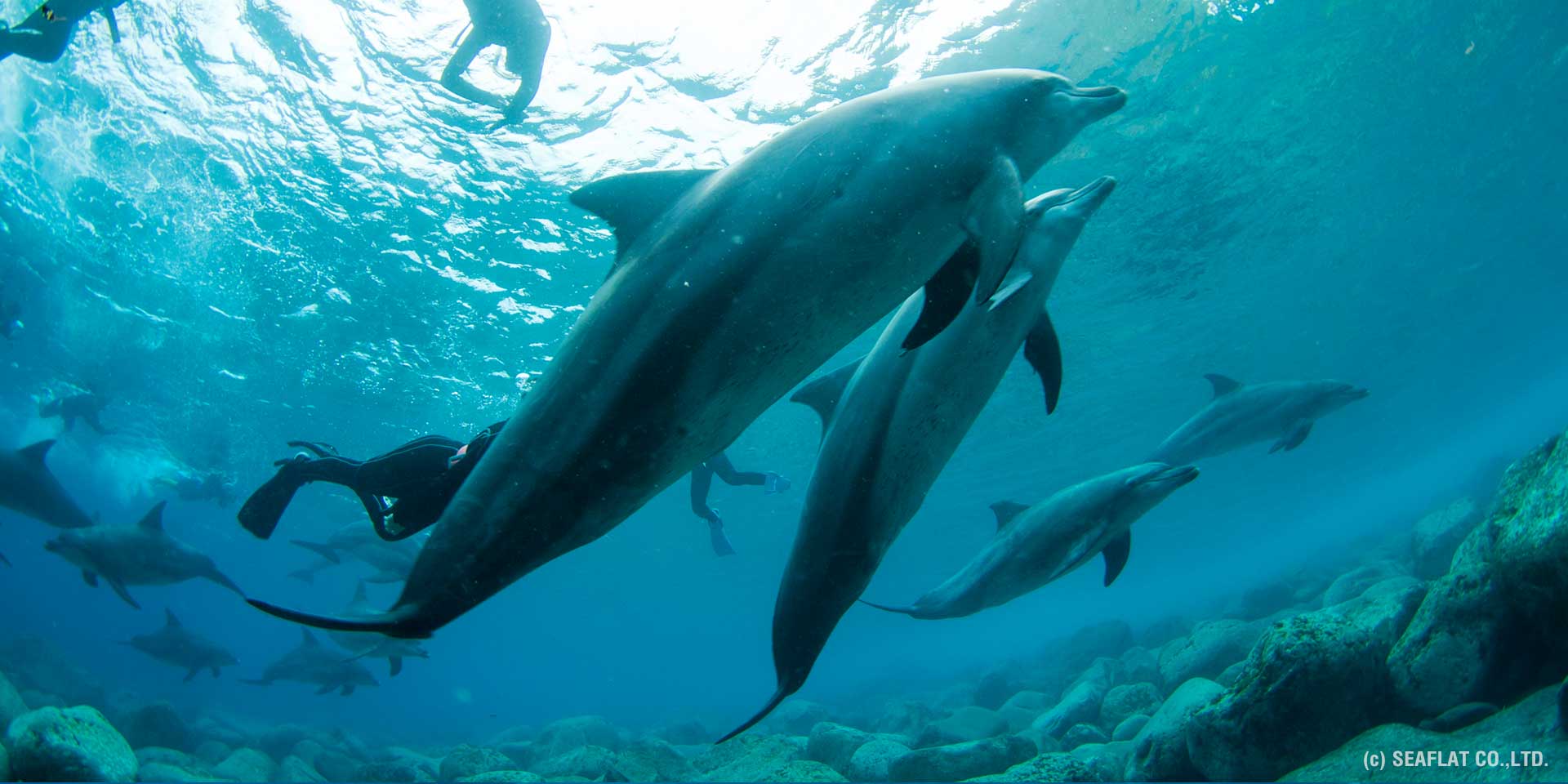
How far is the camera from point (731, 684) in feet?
438

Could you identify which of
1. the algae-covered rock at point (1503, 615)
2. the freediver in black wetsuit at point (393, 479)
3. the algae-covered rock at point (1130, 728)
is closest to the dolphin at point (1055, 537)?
the algae-covered rock at point (1503, 615)

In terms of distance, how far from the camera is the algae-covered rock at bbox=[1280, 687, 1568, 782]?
3215 millimetres

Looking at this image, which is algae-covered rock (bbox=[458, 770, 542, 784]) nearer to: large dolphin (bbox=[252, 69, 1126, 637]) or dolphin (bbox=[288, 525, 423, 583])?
large dolphin (bbox=[252, 69, 1126, 637])

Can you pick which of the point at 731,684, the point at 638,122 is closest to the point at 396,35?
the point at 638,122

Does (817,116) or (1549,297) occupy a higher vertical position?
(817,116)

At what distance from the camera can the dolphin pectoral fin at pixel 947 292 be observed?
2.30 meters

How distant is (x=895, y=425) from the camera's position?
2.83 m

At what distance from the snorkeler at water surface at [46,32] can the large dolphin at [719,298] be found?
A: 882 cm

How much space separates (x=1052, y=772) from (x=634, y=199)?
5.00 meters

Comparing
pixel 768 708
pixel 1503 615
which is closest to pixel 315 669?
pixel 768 708

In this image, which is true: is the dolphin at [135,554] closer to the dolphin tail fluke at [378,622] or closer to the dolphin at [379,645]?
the dolphin at [379,645]

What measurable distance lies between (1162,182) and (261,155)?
1804 cm

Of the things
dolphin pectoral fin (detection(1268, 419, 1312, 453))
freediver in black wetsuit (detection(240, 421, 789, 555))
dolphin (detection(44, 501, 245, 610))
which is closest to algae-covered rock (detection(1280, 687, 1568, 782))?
freediver in black wetsuit (detection(240, 421, 789, 555))

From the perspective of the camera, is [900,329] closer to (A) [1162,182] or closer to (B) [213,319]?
(A) [1162,182]
